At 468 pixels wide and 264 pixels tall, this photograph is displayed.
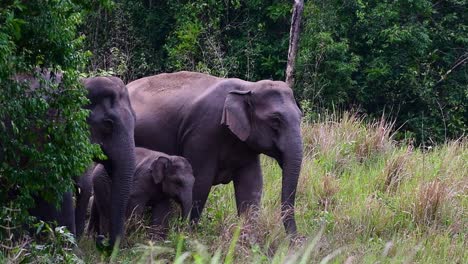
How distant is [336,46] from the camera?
21969 millimetres

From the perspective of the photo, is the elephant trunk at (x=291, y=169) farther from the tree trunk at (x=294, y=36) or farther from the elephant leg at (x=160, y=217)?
the tree trunk at (x=294, y=36)

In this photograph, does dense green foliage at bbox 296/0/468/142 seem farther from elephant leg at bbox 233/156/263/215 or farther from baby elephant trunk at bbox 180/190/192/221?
baby elephant trunk at bbox 180/190/192/221

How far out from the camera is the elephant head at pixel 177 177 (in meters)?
11.1

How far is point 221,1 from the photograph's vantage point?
80.1ft

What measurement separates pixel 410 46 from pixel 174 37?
15.7 ft

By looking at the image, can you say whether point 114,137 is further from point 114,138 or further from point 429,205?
point 429,205

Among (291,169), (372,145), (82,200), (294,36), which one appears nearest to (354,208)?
(291,169)

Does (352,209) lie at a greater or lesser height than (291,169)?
lesser

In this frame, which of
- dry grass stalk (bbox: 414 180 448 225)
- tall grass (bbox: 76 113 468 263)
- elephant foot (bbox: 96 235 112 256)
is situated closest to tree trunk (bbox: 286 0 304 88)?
tall grass (bbox: 76 113 468 263)

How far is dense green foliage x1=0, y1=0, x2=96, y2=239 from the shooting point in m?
8.39

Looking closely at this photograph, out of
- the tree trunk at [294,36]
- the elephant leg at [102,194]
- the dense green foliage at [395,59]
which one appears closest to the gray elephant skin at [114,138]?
the elephant leg at [102,194]

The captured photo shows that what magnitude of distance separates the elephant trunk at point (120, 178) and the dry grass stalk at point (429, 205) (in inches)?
153

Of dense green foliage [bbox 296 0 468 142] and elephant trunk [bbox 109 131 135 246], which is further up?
elephant trunk [bbox 109 131 135 246]

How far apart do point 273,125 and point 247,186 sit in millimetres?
787
